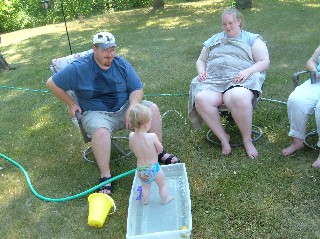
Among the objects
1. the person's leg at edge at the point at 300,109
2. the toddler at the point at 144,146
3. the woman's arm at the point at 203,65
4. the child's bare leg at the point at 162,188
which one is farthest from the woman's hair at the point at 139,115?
the person's leg at edge at the point at 300,109

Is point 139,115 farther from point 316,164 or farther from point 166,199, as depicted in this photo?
point 316,164

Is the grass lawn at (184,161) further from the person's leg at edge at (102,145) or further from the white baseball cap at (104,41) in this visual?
the white baseball cap at (104,41)

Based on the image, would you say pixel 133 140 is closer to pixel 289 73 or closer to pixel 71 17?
pixel 289 73

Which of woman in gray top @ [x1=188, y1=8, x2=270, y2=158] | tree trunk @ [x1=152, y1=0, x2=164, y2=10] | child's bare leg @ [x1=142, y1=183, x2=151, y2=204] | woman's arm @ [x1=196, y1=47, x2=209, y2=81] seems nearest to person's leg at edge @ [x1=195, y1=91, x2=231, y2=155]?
woman in gray top @ [x1=188, y1=8, x2=270, y2=158]

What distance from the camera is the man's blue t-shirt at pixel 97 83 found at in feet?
9.93

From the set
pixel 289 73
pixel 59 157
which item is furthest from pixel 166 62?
pixel 59 157

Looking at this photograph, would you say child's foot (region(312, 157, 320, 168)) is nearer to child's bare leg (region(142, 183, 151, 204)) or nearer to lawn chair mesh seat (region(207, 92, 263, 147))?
lawn chair mesh seat (region(207, 92, 263, 147))

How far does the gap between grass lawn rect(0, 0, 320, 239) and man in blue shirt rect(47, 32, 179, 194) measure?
1.03 ft

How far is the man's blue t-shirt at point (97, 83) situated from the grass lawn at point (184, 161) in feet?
1.71

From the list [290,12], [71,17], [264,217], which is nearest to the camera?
[264,217]

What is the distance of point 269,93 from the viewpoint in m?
4.32

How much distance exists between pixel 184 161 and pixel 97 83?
2.99 feet

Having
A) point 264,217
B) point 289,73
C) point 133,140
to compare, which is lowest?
point 289,73

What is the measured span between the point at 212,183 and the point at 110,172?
0.82 metres
